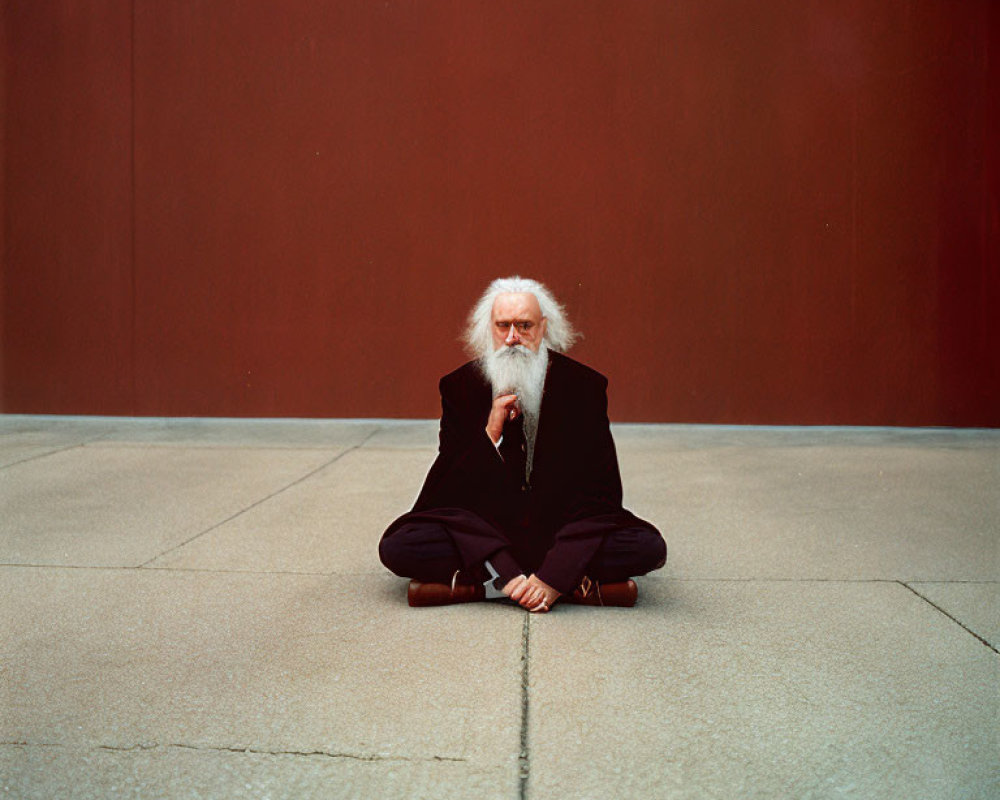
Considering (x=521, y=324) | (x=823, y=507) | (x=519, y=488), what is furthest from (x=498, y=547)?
(x=823, y=507)

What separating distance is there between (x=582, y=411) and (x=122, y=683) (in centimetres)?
187

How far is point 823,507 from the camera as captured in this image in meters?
5.82

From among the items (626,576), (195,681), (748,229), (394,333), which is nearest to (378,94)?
(394,333)

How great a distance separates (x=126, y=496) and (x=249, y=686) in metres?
3.45

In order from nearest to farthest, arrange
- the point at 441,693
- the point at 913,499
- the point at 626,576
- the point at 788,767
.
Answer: the point at 788,767 < the point at 441,693 < the point at 626,576 < the point at 913,499

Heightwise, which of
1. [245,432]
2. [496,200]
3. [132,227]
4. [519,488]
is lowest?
[245,432]

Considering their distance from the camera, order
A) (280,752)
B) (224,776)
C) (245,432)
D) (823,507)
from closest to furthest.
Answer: (224,776) → (280,752) → (823,507) → (245,432)

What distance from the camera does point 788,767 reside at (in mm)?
2400

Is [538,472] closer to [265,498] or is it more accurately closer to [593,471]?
[593,471]

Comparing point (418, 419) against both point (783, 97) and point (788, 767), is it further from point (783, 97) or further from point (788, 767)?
point (788, 767)

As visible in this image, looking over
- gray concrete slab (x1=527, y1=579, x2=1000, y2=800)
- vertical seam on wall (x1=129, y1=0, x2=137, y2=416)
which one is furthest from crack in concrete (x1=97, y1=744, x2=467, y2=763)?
vertical seam on wall (x1=129, y1=0, x2=137, y2=416)

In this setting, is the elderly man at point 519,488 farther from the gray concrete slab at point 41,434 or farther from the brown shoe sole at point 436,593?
the gray concrete slab at point 41,434

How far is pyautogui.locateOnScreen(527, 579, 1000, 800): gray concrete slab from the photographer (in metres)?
2.36

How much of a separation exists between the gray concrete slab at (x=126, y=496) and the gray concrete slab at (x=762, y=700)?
7.81ft
